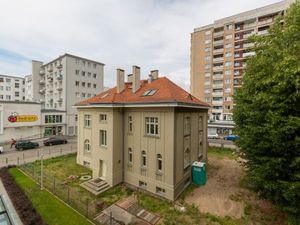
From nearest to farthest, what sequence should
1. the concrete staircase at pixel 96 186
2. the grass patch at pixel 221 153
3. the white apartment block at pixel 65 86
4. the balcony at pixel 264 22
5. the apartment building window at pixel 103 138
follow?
the concrete staircase at pixel 96 186, the apartment building window at pixel 103 138, the grass patch at pixel 221 153, the white apartment block at pixel 65 86, the balcony at pixel 264 22

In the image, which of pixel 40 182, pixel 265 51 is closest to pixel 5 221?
pixel 40 182

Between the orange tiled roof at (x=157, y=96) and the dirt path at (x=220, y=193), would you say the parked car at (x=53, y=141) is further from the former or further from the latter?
the dirt path at (x=220, y=193)

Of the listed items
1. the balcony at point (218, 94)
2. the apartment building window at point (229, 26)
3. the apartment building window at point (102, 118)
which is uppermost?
the apartment building window at point (229, 26)

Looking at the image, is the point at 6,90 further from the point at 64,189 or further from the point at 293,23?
the point at 293,23

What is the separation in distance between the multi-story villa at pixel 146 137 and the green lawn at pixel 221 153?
973 cm

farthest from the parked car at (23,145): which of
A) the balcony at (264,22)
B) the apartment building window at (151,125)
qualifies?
the balcony at (264,22)

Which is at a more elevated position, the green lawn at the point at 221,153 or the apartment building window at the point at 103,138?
the apartment building window at the point at 103,138

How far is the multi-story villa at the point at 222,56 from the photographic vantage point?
51656 millimetres

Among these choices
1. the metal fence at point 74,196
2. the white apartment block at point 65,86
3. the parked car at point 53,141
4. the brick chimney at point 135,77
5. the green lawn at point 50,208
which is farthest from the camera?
Result: the white apartment block at point 65,86

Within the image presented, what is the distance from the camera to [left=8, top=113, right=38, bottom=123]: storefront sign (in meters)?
37.2

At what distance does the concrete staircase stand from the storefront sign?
98.3ft

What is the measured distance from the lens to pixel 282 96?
9.70 m

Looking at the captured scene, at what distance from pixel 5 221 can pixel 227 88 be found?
2318 inches

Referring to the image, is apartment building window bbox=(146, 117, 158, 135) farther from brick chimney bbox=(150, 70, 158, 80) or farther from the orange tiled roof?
brick chimney bbox=(150, 70, 158, 80)
